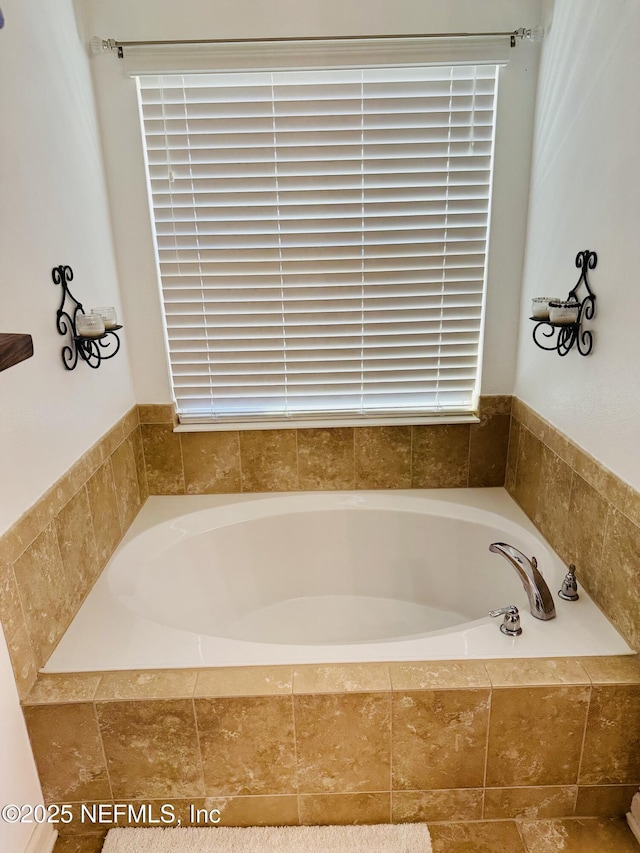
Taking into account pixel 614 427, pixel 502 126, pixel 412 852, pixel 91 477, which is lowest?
pixel 412 852

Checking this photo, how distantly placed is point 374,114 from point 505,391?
1.15 metres

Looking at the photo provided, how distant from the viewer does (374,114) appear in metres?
2.06

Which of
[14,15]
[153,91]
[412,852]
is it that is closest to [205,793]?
[412,852]

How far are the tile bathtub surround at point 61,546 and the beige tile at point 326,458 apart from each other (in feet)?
2.24

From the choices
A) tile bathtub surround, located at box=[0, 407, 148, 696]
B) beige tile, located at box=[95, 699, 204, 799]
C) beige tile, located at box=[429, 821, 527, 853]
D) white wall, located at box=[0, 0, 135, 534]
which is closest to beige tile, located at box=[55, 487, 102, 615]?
tile bathtub surround, located at box=[0, 407, 148, 696]

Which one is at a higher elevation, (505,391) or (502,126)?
(502,126)

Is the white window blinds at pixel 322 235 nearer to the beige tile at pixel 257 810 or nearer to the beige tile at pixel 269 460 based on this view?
the beige tile at pixel 269 460

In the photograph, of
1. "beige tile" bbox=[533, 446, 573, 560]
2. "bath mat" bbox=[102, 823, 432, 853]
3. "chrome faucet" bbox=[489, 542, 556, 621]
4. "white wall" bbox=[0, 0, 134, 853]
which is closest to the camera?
"white wall" bbox=[0, 0, 134, 853]

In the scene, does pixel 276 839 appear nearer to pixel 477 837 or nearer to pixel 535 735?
pixel 477 837

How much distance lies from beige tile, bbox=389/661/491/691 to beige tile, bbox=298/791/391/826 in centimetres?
34

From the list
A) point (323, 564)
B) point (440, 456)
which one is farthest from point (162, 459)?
point (440, 456)

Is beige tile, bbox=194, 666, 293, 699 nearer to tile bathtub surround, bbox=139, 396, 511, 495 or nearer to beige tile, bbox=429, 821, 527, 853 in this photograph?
beige tile, bbox=429, 821, 527, 853

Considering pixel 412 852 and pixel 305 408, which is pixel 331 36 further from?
pixel 412 852

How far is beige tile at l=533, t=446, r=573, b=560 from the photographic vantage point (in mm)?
1876
